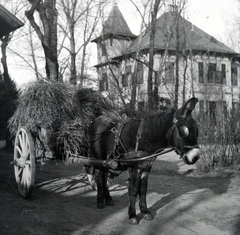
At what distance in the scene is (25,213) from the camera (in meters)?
5.26

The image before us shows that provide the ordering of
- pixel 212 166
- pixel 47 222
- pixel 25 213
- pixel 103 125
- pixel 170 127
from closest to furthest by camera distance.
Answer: pixel 170 127 → pixel 47 222 → pixel 25 213 → pixel 103 125 → pixel 212 166

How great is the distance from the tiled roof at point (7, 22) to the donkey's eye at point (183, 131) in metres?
5.45

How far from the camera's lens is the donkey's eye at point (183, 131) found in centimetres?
416

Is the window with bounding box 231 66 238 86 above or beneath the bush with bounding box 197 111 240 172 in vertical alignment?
above

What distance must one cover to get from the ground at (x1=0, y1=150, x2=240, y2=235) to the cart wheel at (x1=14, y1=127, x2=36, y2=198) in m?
0.26

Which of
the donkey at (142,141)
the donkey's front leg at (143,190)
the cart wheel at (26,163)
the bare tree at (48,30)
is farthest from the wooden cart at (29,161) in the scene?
the bare tree at (48,30)

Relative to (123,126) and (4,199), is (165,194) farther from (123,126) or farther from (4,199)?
(4,199)

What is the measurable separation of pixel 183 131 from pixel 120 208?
2.21 metres


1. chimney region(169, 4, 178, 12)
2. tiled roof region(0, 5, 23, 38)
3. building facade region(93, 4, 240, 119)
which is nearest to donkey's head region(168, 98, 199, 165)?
tiled roof region(0, 5, 23, 38)

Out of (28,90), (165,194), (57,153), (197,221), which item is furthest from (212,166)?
(28,90)

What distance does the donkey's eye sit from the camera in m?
4.16

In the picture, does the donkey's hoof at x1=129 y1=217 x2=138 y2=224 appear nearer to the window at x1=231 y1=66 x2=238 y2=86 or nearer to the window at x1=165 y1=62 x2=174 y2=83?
the window at x1=165 y1=62 x2=174 y2=83

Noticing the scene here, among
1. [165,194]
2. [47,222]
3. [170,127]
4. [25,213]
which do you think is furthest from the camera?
[165,194]

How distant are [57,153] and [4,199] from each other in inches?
54.3
